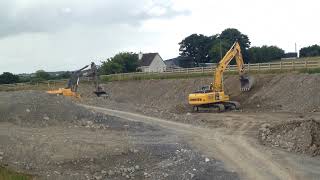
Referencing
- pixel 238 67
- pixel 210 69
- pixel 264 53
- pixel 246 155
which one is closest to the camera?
pixel 246 155

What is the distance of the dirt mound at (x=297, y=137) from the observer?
2280cm

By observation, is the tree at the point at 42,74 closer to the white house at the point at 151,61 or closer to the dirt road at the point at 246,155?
the white house at the point at 151,61

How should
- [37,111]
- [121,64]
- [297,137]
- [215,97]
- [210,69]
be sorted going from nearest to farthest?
[297,137], [37,111], [215,97], [210,69], [121,64]

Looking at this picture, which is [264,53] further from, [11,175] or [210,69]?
[11,175]

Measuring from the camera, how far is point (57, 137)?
23859 millimetres

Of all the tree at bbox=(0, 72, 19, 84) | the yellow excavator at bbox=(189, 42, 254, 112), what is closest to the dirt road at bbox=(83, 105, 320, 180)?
the yellow excavator at bbox=(189, 42, 254, 112)

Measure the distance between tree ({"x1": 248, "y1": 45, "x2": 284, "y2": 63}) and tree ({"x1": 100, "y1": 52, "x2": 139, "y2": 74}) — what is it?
1999 centimetres

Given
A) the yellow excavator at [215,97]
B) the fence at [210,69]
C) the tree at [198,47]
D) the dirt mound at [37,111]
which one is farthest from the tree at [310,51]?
the dirt mound at [37,111]

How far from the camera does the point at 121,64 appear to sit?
95.4 meters

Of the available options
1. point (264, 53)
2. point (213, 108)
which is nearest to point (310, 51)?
point (264, 53)

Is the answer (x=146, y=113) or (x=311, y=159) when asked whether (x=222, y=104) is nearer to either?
(x=146, y=113)

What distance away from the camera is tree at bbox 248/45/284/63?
99188mm

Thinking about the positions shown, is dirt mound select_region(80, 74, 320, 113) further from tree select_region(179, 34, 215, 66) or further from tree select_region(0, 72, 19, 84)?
tree select_region(179, 34, 215, 66)

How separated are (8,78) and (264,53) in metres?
45.0
